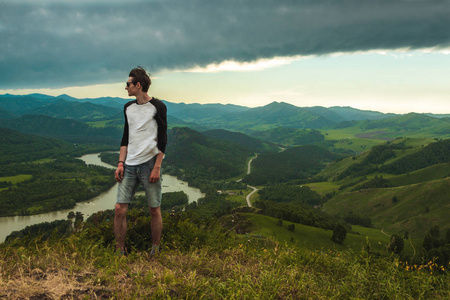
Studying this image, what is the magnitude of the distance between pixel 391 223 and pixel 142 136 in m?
146

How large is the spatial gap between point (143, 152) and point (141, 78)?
181 centimetres

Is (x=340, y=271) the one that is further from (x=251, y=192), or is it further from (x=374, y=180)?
(x=374, y=180)

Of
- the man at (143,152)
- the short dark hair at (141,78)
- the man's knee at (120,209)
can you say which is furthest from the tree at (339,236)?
the short dark hair at (141,78)

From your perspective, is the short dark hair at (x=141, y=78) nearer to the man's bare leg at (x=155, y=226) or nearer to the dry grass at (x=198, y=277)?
the man's bare leg at (x=155, y=226)

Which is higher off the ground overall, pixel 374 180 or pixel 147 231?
pixel 147 231

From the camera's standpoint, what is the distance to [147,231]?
6.96 metres

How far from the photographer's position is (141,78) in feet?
20.6

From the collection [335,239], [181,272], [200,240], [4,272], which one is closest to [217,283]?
[181,272]

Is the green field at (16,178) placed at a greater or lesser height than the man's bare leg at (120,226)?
lesser

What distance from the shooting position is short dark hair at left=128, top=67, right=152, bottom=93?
246 inches

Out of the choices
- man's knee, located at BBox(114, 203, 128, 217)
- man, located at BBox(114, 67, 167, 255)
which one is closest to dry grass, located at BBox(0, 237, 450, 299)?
man's knee, located at BBox(114, 203, 128, 217)

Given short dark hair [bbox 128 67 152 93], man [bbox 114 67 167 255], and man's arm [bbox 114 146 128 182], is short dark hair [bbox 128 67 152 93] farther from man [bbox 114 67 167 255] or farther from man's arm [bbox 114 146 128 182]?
man's arm [bbox 114 146 128 182]

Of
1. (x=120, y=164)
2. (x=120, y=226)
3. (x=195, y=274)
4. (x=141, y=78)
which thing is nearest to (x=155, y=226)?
(x=120, y=226)

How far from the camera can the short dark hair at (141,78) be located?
624 cm
